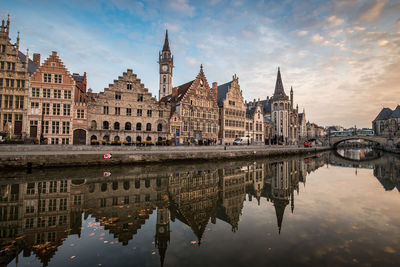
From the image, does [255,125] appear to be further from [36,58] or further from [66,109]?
[36,58]

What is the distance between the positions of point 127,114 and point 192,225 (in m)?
33.1

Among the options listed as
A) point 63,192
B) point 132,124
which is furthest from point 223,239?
point 132,124

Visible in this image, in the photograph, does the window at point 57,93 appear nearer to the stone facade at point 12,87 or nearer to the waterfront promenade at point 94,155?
the stone facade at point 12,87

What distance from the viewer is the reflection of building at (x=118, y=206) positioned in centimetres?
715

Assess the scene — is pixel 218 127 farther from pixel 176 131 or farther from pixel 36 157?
pixel 36 157

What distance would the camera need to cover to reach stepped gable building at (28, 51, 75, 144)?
32438 millimetres

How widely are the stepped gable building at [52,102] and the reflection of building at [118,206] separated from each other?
20.2m

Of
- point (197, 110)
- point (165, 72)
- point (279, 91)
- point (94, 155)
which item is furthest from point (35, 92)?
point (279, 91)

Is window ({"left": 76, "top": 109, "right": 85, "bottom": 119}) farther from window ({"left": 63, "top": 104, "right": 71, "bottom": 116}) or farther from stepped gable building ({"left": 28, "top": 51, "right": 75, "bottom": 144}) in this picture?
window ({"left": 63, "top": 104, "right": 71, "bottom": 116})

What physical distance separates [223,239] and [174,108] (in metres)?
40.4

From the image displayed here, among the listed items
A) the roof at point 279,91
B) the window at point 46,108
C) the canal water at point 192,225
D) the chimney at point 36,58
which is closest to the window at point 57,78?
the window at point 46,108

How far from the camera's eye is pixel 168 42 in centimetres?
6888

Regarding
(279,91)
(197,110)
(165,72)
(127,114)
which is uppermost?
(165,72)

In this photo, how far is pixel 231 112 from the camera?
53.5 m
